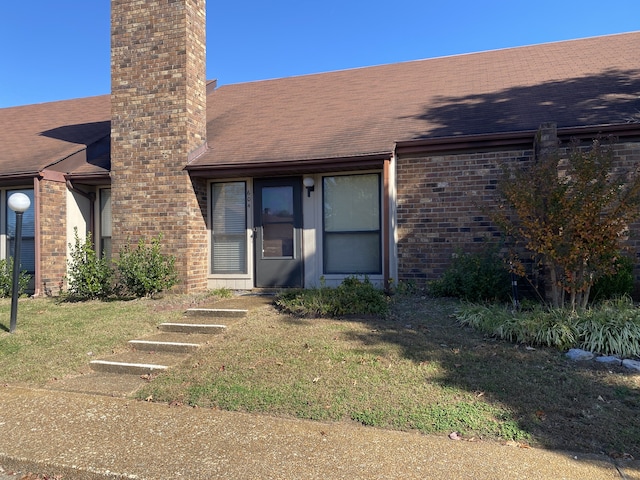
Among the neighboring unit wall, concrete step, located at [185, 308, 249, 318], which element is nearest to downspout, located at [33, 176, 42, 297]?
concrete step, located at [185, 308, 249, 318]

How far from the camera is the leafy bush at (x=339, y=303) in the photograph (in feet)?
21.4

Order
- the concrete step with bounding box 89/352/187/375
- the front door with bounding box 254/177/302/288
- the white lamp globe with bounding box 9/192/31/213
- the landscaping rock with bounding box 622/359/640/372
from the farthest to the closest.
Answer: the front door with bounding box 254/177/302/288, the white lamp globe with bounding box 9/192/31/213, the concrete step with bounding box 89/352/187/375, the landscaping rock with bounding box 622/359/640/372

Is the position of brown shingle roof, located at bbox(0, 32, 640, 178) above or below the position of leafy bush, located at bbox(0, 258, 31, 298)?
above

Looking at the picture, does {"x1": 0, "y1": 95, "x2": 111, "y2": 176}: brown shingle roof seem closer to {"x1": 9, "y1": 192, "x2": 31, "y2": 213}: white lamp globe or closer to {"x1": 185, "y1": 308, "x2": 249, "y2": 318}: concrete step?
{"x1": 9, "y1": 192, "x2": 31, "y2": 213}: white lamp globe

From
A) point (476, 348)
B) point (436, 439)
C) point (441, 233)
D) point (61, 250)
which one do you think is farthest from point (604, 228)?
point (61, 250)

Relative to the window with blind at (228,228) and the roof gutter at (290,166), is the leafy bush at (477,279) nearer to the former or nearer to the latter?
the roof gutter at (290,166)

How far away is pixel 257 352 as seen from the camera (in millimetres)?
5309

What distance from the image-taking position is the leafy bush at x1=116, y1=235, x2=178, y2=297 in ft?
27.3

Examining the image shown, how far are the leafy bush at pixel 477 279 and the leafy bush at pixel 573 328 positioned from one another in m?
1.00

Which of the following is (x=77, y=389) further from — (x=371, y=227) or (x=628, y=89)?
(x=628, y=89)

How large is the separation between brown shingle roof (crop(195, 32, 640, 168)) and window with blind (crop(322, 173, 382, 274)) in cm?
77

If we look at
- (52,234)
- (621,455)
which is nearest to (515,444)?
(621,455)

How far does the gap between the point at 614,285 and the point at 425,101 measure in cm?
525

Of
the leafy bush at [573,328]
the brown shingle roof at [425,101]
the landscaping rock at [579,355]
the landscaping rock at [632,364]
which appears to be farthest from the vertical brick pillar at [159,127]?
the landscaping rock at [632,364]
